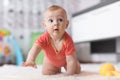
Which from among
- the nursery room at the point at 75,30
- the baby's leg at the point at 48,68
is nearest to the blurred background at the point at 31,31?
the nursery room at the point at 75,30

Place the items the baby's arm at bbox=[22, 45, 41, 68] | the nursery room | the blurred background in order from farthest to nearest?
the blurred background < the nursery room < the baby's arm at bbox=[22, 45, 41, 68]

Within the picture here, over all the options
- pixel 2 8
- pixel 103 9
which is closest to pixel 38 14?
pixel 2 8

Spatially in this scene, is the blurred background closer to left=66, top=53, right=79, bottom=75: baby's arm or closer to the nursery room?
the nursery room

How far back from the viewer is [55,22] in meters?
0.84

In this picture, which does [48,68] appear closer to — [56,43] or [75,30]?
[56,43]

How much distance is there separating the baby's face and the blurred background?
1.27 meters

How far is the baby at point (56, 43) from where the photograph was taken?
33.2 inches

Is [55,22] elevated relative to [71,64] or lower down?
elevated

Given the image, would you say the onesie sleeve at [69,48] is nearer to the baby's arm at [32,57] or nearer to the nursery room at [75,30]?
the baby's arm at [32,57]

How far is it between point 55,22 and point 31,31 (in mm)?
1568

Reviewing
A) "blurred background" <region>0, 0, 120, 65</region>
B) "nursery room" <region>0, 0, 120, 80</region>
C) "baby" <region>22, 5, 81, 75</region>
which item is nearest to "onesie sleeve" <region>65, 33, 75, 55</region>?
"baby" <region>22, 5, 81, 75</region>

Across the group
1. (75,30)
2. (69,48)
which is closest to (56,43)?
(69,48)

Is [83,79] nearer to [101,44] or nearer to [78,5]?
[101,44]

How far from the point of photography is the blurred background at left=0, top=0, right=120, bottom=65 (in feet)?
7.17
